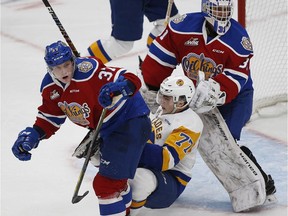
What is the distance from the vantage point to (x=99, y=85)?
266cm

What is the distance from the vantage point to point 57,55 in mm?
2576

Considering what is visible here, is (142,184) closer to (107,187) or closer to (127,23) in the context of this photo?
(107,187)

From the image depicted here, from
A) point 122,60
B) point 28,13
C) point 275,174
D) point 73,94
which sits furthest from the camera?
point 28,13

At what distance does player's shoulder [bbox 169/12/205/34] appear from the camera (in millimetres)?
3059

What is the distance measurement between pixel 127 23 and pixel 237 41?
987 millimetres

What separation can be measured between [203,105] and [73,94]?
21.0 inches

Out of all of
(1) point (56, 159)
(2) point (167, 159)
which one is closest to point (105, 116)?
(2) point (167, 159)

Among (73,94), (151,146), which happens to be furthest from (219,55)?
(73,94)

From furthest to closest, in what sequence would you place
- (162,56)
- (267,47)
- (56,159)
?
(267,47) < (56,159) < (162,56)

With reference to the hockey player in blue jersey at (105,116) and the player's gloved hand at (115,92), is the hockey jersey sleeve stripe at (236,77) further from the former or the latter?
the player's gloved hand at (115,92)

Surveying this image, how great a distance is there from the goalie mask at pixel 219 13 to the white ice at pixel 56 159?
68cm

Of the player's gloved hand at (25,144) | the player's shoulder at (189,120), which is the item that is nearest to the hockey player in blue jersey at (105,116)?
the player's gloved hand at (25,144)

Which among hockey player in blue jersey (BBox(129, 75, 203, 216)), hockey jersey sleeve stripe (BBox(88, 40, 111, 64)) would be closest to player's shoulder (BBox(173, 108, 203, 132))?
hockey player in blue jersey (BBox(129, 75, 203, 216))

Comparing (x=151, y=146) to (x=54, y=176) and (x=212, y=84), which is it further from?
(x=54, y=176)
